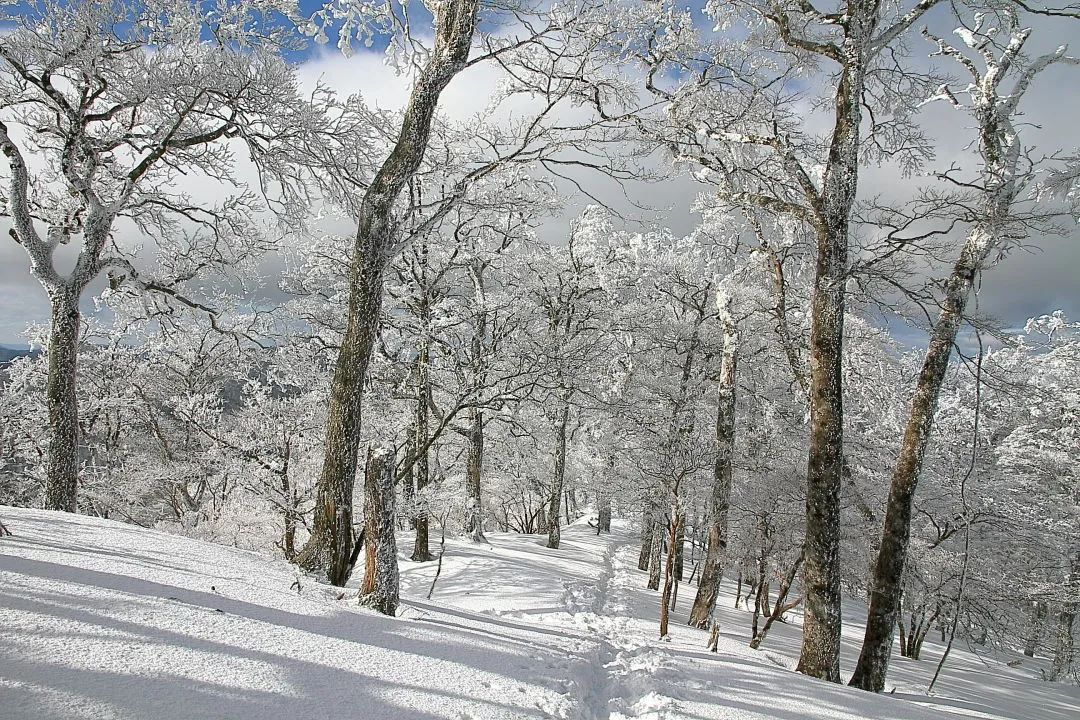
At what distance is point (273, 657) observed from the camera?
2.50 meters

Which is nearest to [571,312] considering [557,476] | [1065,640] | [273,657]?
[557,476]

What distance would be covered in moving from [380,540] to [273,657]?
1.70 meters

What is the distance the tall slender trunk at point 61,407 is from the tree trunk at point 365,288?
4.82 meters

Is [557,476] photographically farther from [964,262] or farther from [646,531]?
[964,262]

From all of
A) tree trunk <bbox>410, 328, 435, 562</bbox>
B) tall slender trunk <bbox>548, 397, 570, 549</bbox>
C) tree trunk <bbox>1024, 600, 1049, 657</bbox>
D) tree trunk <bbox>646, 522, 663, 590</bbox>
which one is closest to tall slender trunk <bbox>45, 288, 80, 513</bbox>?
tree trunk <bbox>410, 328, 435, 562</bbox>

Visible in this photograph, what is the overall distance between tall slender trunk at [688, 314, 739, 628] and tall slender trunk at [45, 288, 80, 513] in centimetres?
1061

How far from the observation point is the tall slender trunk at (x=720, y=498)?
1049cm

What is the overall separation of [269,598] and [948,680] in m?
14.9

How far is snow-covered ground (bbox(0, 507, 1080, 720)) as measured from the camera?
198 centimetres

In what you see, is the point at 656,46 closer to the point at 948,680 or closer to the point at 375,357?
the point at 375,357

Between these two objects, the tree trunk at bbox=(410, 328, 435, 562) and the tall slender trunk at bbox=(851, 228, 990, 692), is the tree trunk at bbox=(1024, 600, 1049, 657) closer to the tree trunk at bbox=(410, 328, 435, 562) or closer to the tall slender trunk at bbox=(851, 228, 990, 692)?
the tall slender trunk at bbox=(851, 228, 990, 692)

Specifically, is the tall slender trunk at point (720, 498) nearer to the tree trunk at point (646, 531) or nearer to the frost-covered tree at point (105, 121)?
the tree trunk at point (646, 531)

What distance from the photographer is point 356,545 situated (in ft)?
15.2

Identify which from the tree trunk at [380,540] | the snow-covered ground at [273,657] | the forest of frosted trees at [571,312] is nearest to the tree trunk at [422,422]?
the forest of frosted trees at [571,312]
